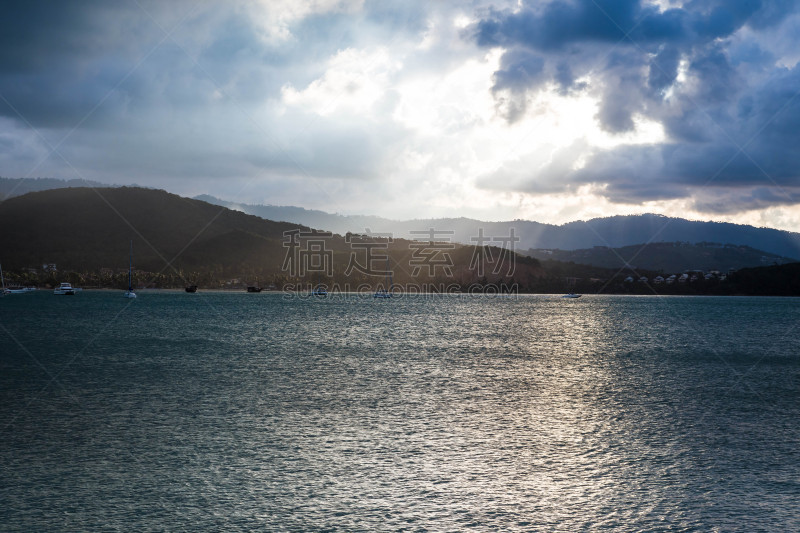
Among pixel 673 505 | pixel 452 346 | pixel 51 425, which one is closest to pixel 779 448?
pixel 673 505

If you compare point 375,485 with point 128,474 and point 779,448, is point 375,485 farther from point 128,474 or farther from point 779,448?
point 779,448

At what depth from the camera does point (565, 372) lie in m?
47.7

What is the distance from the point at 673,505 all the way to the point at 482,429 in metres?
10.0

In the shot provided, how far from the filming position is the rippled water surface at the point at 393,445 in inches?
632

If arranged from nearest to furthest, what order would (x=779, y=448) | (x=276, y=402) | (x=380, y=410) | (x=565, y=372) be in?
(x=779, y=448) → (x=380, y=410) → (x=276, y=402) → (x=565, y=372)

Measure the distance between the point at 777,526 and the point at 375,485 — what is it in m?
10.7

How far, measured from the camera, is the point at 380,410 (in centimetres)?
3042

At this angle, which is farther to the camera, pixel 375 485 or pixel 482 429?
pixel 482 429

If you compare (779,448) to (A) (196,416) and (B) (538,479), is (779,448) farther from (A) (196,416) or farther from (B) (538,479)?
(A) (196,416)

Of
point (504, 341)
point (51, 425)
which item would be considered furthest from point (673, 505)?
point (504, 341)

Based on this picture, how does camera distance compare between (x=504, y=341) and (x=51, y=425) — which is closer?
(x=51, y=425)

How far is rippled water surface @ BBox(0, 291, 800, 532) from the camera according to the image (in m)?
16.1

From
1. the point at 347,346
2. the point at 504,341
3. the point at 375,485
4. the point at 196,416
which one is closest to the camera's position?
the point at 375,485

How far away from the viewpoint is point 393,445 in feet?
76.2
